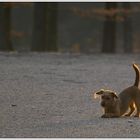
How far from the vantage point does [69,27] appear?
167 feet

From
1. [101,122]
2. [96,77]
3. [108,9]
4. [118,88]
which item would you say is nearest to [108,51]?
[108,9]

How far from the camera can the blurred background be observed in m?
30.7

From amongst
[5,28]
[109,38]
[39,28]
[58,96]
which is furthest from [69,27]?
[58,96]

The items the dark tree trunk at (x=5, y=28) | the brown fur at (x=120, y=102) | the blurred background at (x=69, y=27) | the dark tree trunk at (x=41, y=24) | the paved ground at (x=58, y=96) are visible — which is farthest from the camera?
the blurred background at (x=69, y=27)

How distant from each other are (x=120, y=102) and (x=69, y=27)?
39484mm

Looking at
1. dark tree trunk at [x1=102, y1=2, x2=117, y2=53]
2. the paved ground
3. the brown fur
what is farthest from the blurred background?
the brown fur

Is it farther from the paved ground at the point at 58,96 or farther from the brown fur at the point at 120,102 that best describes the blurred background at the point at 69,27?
the brown fur at the point at 120,102

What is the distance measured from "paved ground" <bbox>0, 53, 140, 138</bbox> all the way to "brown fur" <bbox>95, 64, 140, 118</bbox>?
0.73 ft

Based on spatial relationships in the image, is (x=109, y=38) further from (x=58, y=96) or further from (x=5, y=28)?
(x=58, y=96)

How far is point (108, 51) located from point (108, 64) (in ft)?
32.1

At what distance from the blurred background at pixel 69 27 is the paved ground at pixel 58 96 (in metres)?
6.64

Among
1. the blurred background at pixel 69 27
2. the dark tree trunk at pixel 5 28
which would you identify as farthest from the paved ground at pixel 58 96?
the blurred background at pixel 69 27

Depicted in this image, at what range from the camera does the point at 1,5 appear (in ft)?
98.0

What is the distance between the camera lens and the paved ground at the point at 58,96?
32.6 feet
